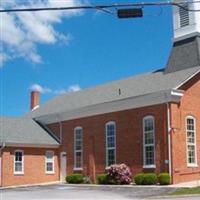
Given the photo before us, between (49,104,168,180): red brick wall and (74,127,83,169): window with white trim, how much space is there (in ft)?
1.45

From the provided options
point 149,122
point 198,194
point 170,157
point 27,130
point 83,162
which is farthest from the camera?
point 27,130

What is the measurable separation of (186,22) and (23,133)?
16693 millimetres

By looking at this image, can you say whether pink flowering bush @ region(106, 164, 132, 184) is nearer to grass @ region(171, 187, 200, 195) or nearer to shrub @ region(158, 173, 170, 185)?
shrub @ region(158, 173, 170, 185)

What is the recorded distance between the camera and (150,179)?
3272 cm

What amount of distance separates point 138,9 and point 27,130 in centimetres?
3064

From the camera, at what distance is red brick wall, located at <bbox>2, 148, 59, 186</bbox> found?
39.9m

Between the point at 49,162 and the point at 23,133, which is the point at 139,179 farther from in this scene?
the point at 23,133

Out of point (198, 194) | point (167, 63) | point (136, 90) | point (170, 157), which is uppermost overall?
point (167, 63)

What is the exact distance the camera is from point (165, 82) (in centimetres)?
3538

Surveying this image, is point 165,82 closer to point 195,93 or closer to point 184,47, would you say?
point 195,93

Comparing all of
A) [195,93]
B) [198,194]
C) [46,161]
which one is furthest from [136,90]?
[198,194]

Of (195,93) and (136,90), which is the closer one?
(195,93)

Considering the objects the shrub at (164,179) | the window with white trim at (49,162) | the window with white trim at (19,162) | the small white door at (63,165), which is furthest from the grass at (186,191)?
the window with white trim at (49,162)

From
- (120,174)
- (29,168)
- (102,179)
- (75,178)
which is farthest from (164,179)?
(29,168)
